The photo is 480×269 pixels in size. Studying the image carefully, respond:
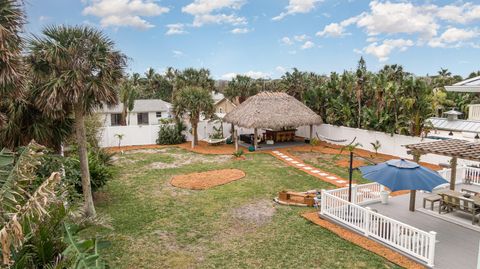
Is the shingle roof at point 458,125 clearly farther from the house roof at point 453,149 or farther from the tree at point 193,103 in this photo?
the tree at point 193,103

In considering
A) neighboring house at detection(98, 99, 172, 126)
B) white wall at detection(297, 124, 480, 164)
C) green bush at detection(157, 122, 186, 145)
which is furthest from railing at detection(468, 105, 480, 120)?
neighboring house at detection(98, 99, 172, 126)

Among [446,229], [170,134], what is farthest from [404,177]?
[170,134]

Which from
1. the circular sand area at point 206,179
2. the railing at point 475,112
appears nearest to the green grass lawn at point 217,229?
the circular sand area at point 206,179

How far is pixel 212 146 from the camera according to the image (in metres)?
25.1

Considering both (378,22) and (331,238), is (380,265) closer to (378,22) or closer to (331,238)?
(331,238)

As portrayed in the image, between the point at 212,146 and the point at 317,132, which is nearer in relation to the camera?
the point at 212,146

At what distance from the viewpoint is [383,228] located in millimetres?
9148

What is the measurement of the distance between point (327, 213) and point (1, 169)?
8841 millimetres

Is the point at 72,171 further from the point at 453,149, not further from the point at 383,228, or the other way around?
the point at 453,149

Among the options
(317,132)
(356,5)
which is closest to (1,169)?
(356,5)

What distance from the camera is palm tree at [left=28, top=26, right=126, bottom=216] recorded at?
28.9 ft

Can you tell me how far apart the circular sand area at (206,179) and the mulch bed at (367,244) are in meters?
5.36

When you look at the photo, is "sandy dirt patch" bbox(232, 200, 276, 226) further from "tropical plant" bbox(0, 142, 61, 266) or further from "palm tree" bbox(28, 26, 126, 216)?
"tropical plant" bbox(0, 142, 61, 266)

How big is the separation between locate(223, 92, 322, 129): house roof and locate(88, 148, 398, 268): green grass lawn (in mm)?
6984
